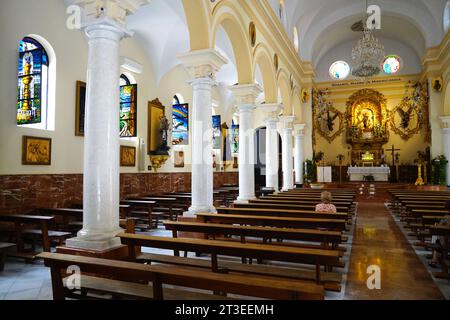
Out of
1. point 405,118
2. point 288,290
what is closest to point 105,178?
point 288,290

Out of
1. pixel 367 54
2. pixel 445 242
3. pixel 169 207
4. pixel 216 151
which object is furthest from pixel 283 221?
pixel 216 151

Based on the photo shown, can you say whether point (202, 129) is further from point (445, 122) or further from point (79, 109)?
point (445, 122)

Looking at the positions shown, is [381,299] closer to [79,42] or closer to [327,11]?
[79,42]

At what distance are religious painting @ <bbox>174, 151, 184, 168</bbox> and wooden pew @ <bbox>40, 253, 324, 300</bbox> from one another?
38.8 ft

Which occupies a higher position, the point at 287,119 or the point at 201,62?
the point at 287,119

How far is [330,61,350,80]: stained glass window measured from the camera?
77.8 ft

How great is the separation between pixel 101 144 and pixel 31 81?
569 centimetres

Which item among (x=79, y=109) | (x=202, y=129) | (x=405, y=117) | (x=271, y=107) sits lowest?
(x=202, y=129)

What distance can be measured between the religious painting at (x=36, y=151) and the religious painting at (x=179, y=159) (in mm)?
6443

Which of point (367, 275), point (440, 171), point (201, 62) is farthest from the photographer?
point (440, 171)

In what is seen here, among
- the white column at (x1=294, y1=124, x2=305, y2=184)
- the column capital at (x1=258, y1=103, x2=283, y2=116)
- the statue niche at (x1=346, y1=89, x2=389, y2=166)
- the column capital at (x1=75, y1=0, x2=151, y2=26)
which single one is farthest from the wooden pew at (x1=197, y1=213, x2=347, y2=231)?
the statue niche at (x1=346, y1=89, x2=389, y2=166)

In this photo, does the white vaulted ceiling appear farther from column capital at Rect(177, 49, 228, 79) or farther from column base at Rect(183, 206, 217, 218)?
column base at Rect(183, 206, 217, 218)

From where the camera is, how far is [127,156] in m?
12.0

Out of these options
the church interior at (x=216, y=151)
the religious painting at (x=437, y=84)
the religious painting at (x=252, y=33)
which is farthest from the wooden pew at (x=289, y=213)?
the religious painting at (x=437, y=84)
